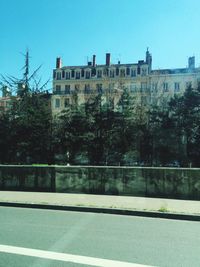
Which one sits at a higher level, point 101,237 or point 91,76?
point 91,76

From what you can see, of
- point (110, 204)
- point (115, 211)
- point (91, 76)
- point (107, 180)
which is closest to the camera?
point (115, 211)

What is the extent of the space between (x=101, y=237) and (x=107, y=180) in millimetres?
6589

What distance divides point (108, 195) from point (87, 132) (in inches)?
510

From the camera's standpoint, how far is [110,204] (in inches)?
471

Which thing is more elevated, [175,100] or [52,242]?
[175,100]

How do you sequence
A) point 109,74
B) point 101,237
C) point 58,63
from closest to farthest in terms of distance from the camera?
point 101,237, point 109,74, point 58,63

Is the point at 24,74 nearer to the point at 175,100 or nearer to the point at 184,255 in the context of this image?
the point at 175,100

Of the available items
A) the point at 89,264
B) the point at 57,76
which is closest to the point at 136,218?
the point at 89,264

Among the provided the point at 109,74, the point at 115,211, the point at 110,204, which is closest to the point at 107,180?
the point at 110,204

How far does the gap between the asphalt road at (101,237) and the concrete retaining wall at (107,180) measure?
3.42 metres

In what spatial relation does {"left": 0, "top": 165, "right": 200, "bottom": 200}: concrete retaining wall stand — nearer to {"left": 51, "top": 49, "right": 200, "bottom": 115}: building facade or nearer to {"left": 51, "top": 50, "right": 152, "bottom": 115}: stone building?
{"left": 51, "top": 49, "right": 200, "bottom": 115}: building facade

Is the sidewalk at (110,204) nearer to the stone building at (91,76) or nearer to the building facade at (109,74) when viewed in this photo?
the building facade at (109,74)

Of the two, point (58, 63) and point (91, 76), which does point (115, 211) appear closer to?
point (91, 76)

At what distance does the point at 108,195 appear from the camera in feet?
46.7
